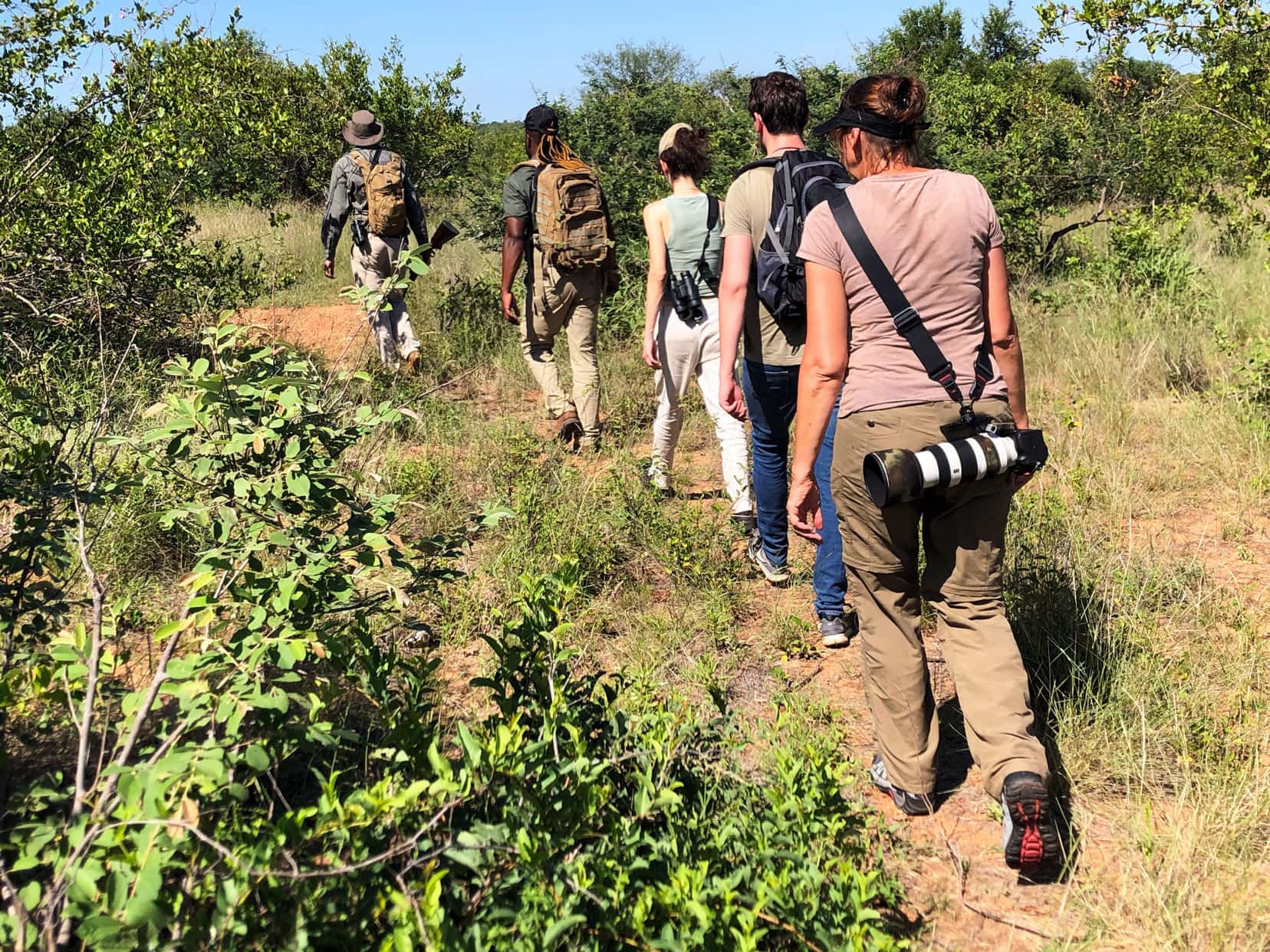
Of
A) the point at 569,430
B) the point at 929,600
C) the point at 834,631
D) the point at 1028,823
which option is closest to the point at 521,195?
the point at 569,430

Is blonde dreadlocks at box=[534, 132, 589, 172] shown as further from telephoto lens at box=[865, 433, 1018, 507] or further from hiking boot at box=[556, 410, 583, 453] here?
telephoto lens at box=[865, 433, 1018, 507]

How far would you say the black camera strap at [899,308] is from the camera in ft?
8.21

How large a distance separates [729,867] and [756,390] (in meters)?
2.09

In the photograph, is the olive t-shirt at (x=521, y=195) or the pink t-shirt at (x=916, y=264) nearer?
the pink t-shirt at (x=916, y=264)

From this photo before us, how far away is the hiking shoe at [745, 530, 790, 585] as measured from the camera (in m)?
4.16

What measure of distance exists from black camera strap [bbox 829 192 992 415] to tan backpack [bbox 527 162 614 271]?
3125mm

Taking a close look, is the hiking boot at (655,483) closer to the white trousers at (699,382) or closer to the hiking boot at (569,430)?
the white trousers at (699,382)

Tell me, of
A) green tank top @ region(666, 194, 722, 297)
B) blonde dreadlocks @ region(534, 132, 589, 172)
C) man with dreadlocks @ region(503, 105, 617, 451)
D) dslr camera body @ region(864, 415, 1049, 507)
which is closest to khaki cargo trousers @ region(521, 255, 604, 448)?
man with dreadlocks @ region(503, 105, 617, 451)

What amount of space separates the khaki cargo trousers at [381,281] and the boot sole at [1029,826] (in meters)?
5.18

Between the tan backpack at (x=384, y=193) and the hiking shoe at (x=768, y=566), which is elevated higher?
the tan backpack at (x=384, y=193)

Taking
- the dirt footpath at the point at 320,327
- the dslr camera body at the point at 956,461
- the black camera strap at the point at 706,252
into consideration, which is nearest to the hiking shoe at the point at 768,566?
the black camera strap at the point at 706,252

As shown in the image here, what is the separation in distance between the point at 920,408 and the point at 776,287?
1081 millimetres

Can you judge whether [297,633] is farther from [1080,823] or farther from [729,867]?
[1080,823]

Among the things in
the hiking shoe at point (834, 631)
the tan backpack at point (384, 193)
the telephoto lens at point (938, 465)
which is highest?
the tan backpack at point (384, 193)
